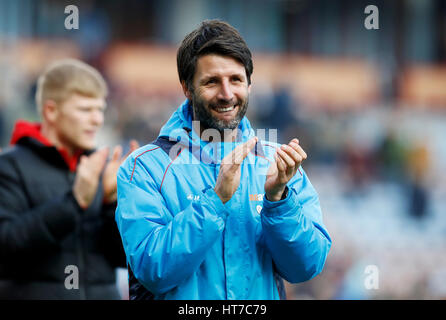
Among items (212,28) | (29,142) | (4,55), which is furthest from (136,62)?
(212,28)

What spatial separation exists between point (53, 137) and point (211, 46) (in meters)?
1.62

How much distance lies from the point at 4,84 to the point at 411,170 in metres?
7.02

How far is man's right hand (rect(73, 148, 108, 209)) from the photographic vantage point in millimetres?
3191

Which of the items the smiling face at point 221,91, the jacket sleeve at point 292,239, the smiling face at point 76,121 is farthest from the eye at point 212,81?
the smiling face at point 76,121

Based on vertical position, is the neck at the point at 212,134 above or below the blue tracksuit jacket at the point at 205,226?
above

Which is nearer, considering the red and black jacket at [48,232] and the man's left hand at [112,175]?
the red and black jacket at [48,232]

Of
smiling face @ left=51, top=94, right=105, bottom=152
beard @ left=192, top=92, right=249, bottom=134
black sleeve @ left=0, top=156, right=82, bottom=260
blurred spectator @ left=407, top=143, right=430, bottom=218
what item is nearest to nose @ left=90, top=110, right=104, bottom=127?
smiling face @ left=51, top=94, right=105, bottom=152

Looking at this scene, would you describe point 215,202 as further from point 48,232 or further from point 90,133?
point 90,133

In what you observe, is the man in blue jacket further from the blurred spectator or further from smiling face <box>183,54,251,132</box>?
the blurred spectator

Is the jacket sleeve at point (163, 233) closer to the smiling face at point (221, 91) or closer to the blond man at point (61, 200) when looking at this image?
the smiling face at point (221, 91)

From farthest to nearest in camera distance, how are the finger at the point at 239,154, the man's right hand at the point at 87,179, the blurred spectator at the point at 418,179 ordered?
1. the blurred spectator at the point at 418,179
2. the man's right hand at the point at 87,179
3. the finger at the point at 239,154

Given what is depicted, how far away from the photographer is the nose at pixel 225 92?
217 centimetres

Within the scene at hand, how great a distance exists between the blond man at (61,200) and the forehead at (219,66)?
1.13 m
